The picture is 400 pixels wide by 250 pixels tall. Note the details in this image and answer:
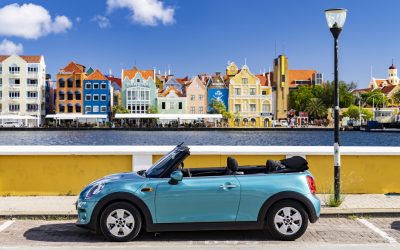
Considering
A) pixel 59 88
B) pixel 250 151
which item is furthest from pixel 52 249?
pixel 59 88

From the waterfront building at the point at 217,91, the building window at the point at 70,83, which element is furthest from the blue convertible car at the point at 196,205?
the waterfront building at the point at 217,91

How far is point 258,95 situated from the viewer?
388 feet

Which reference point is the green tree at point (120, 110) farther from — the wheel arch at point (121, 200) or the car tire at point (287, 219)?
the car tire at point (287, 219)

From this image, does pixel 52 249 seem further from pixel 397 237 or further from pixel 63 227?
pixel 397 237

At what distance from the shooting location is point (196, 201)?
825cm

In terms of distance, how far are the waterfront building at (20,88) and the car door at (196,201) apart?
10773 centimetres

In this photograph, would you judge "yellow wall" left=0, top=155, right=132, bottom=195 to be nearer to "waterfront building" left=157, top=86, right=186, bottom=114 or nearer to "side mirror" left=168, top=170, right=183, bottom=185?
"side mirror" left=168, top=170, right=183, bottom=185

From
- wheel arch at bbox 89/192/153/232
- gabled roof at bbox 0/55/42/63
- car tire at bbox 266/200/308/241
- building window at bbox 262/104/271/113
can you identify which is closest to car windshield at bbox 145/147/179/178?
wheel arch at bbox 89/192/153/232

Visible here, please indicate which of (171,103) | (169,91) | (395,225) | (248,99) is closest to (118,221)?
(395,225)

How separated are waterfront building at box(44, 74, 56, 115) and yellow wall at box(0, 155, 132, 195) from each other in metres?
108

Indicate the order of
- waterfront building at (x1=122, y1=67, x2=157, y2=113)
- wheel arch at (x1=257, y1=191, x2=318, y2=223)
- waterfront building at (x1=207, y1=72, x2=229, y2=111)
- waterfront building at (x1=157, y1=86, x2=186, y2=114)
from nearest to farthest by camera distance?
wheel arch at (x1=257, y1=191, x2=318, y2=223), waterfront building at (x1=122, y1=67, x2=157, y2=113), waterfront building at (x1=157, y1=86, x2=186, y2=114), waterfront building at (x1=207, y1=72, x2=229, y2=111)

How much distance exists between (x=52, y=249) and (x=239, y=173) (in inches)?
120

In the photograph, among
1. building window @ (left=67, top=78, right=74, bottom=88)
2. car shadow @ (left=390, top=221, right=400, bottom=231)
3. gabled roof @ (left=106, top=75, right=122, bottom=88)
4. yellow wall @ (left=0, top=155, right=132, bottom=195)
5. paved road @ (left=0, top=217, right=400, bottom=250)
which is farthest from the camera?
gabled roof @ (left=106, top=75, right=122, bottom=88)

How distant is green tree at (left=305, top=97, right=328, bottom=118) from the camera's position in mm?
128500
